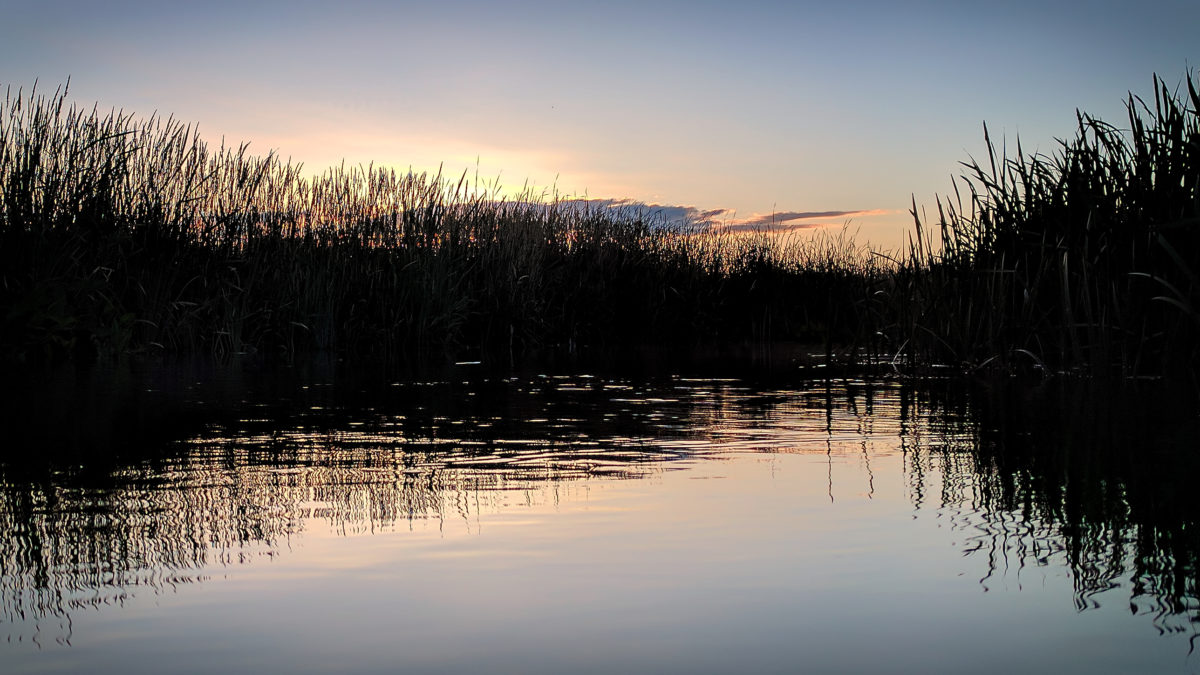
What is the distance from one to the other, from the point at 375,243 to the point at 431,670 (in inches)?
466

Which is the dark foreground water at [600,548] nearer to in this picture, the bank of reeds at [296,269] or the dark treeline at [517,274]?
the dark treeline at [517,274]

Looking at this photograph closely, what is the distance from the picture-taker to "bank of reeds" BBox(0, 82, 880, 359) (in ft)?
→ 30.6

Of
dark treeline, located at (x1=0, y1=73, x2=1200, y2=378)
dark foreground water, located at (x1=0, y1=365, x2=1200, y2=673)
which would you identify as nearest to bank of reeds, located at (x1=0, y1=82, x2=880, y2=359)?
dark treeline, located at (x1=0, y1=73, x2=1200, y2=378)

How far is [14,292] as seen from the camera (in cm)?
879

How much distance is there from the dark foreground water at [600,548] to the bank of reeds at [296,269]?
5808mm

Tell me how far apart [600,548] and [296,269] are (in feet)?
33.7

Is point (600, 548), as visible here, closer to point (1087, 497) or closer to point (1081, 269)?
point (1087, 497)

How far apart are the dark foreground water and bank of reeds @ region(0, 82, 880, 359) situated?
581 cm

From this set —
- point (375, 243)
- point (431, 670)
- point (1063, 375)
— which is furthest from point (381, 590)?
point (375, 243)

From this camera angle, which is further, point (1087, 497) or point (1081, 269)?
point (1081, 269)

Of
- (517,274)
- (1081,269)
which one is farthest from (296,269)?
(1081,269)

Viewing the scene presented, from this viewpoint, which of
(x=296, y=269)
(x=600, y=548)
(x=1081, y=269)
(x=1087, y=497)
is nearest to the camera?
(x=600, y=548)

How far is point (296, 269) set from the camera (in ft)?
38.6

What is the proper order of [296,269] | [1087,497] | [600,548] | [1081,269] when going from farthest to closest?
1. [296,269]
2. [1081,269]
3. [1087,497]
4. [600,548]
